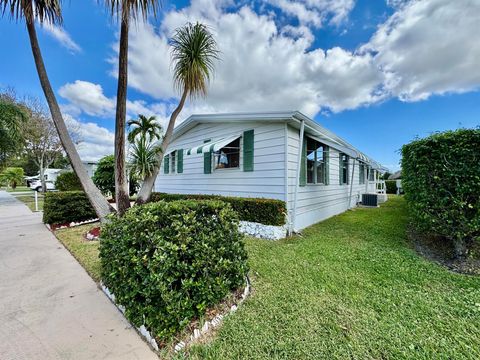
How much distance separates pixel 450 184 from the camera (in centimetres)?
444

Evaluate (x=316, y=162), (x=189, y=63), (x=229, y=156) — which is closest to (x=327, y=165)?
(x=316, y=162)

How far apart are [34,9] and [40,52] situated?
91 cm

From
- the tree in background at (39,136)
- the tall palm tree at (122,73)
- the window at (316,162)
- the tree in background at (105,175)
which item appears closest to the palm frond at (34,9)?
the tall palm tree at (122,73)

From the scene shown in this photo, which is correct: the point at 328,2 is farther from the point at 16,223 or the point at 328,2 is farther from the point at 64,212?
the point at 16,223

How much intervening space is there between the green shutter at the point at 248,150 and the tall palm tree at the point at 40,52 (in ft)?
15.6

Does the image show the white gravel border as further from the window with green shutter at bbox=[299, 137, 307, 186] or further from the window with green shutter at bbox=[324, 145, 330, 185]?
the window with green shutter at bbox=[324, 145, 330, 185]

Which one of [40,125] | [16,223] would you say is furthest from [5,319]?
[40,125]

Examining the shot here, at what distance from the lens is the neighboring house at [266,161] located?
7387mm

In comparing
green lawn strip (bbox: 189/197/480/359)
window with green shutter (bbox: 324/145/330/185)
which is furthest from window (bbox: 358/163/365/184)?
green lawn strip (bbox: 189/197/480/359)

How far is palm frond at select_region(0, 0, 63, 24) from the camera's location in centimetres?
503

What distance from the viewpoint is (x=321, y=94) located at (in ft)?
48.0

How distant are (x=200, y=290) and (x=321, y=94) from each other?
1506 centimetres

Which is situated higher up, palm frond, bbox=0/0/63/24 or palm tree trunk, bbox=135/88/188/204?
palm frond, bbox=0/0/63/24

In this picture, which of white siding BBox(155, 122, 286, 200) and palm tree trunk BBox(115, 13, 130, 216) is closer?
palm tree trunk BBox(115, 13, 130, 216)
